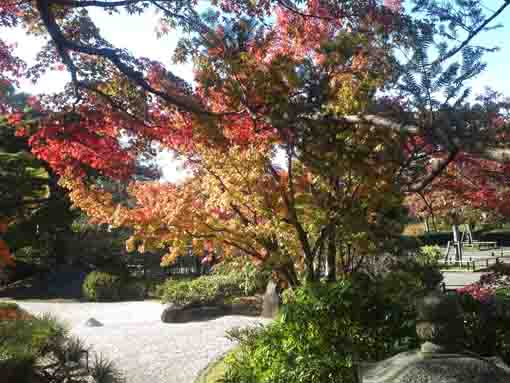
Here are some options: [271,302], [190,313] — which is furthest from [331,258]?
[190,313]

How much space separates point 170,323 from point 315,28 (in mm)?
7745

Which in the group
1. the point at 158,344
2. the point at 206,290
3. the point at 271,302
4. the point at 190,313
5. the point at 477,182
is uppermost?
the point at 477,182

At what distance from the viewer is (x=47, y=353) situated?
5844 mm

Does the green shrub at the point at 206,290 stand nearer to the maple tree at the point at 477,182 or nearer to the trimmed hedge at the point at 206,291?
the trimmed hedge at the point at 206,291

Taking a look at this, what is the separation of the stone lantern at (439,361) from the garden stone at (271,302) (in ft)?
24.9

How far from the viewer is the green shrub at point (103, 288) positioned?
16.4m

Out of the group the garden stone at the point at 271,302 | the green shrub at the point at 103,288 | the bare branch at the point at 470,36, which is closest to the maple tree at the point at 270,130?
the bare branch at the point at 470,36

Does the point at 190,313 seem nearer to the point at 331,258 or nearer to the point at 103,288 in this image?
the point at 331,258

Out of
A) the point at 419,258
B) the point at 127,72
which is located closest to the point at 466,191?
the point at 419,258

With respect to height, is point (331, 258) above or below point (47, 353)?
above

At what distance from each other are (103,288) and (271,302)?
8.32 m

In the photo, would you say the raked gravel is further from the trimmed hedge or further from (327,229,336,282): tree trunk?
(327,229,336,282): tree trunk

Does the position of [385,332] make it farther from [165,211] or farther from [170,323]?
[170,323]

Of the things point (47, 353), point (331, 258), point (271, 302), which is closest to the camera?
point (47, 353)
